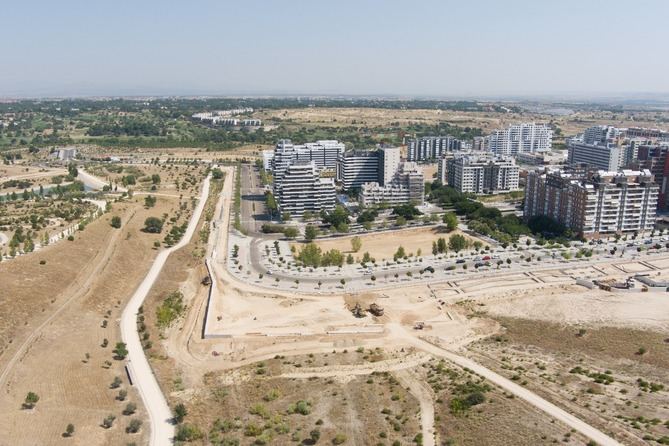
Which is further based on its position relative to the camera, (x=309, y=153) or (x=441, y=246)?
(x=309, y=153)

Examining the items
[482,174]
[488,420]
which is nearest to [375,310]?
[488,420]

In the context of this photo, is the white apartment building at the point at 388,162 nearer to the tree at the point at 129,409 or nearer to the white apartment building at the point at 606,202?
the white apartment building at the point at 606,202

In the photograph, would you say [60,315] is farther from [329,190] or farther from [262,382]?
[329,190]

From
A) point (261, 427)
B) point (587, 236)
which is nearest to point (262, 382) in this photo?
point (261, 427)

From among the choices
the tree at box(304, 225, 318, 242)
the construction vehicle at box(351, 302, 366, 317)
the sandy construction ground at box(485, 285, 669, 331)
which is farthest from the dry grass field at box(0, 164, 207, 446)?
the sandy construction ground at box(485, 285, 669, 331)

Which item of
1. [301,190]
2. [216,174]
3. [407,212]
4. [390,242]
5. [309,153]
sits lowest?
[390,242]

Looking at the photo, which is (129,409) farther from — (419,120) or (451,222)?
(419,120)

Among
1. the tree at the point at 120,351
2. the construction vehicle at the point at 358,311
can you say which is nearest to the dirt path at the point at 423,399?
the construction vehicle at the point at 358,311

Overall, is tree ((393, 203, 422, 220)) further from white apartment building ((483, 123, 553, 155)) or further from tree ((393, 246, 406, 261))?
white apartment building ((483, 123, 553, 155))
